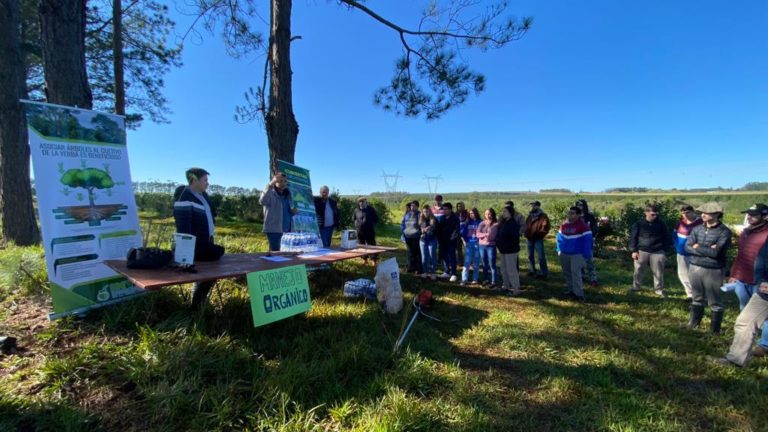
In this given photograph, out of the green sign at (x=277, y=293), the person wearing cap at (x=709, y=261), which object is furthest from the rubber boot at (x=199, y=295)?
the person wearing cap at (x=709, y=261)

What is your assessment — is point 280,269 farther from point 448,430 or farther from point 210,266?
point 448,430

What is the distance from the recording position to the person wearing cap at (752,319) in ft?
10.3

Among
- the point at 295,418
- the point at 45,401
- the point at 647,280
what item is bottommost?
the point at 647,280

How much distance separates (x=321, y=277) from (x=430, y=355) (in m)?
2.79

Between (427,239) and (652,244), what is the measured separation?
12.4 ft

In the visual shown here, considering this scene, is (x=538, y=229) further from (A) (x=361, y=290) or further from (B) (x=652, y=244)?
(A) (x=361, y=290)

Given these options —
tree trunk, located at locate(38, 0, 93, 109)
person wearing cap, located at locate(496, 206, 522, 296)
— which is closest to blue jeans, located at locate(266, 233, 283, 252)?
tree trunk, located at locate(38, 0, 93, 109)

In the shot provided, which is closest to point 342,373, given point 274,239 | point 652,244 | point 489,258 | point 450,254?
point 274,239

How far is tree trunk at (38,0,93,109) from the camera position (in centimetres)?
365

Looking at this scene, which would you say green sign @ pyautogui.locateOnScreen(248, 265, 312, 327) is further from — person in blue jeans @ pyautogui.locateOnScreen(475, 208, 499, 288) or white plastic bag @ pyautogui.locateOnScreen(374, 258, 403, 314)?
person in blue jeans @ pyautogui.locateOnScreen(475, 208, 499, 288)

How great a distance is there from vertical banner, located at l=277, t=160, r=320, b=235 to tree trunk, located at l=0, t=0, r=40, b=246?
5080 millimetres

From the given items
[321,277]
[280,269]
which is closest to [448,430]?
[280,269]

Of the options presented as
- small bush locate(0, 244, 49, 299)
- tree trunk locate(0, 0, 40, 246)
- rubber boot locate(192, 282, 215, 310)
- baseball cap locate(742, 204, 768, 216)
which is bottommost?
rubber boot locate(192, 282, 215, 310)

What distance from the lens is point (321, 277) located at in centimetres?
551
